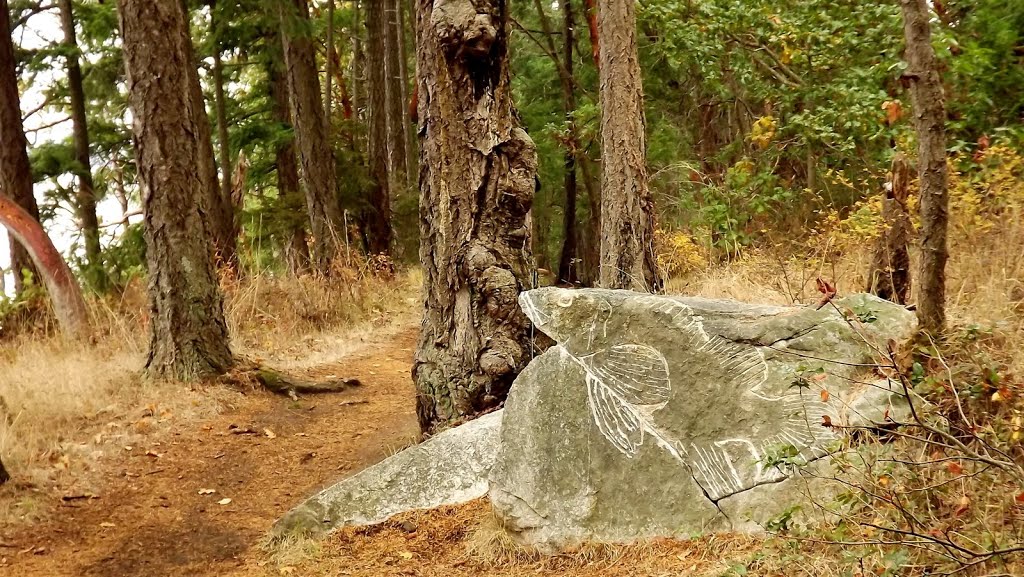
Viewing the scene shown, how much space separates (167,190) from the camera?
7168mm

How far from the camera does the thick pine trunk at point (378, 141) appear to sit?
16.2 metres

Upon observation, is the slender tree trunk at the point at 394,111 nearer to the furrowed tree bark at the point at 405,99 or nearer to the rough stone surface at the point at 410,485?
the furrowed tree bark at the point at 405,99

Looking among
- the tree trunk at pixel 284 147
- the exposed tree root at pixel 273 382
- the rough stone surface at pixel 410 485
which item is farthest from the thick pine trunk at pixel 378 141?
the rough stone surface at pixel 410 485

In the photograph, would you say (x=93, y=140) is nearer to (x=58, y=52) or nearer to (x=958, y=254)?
(x=58, y=52)

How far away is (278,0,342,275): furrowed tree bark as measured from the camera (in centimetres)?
1302

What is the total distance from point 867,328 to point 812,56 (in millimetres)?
6962

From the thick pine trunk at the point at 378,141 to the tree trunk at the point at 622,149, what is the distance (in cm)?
755

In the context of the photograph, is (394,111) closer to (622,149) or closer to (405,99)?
(405,99)

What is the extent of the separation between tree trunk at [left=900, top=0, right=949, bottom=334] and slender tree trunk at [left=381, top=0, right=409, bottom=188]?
1344cm

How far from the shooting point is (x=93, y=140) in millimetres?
16812

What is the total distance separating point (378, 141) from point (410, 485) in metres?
12.4

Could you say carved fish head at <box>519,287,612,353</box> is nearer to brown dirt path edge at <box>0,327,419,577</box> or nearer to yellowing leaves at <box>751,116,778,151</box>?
brown dirt path edge at <box>0,327,419,577</box>

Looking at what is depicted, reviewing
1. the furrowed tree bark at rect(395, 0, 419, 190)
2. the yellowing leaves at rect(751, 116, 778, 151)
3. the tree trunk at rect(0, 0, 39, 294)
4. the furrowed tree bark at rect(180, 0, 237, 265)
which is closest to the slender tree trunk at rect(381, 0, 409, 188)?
the furrowed tree bark at rect(395, 0, 419, 190)

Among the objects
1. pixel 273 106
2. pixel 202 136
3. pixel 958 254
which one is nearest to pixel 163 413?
pixel 958 254
